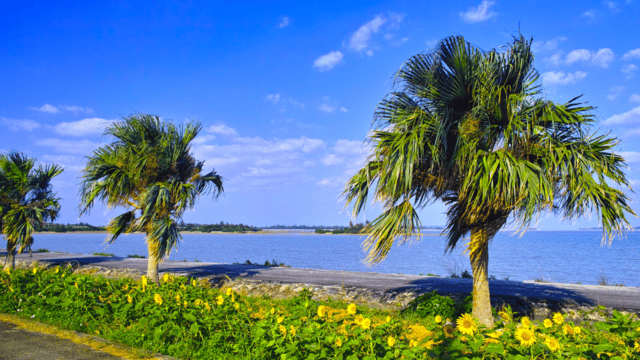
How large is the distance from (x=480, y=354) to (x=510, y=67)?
445 cm

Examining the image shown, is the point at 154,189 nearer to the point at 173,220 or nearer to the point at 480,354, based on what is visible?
the point at 173,220

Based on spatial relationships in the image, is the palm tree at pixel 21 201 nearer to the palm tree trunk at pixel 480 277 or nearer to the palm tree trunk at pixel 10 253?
the palm tree trunk at pixel 10 253

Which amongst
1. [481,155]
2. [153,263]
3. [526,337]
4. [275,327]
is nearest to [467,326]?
[526,337]

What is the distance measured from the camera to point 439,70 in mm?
5719

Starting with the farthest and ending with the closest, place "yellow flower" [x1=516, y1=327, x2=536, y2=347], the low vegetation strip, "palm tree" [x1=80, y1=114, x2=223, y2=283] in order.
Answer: "palm tree" [x1=80, y1=114, x2=223, y2=283]
the low vegetation strip
"yellow flower" [x1=516, y1=327, x2=536, y2=347]

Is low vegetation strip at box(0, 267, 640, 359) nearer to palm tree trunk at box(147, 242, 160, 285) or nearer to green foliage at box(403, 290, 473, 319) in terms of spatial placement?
green foliage at box(403, 290, 473, 319)

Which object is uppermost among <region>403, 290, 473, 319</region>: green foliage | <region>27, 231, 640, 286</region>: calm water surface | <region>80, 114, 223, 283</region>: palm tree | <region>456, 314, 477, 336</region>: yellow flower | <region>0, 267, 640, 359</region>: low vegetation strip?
<region>80, 114, 223, 283</region>: palm tree

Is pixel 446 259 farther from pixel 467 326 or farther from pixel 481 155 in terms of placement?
pixel 467 326

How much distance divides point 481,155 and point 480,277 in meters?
1.94

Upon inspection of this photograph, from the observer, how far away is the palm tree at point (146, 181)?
9.32 meters

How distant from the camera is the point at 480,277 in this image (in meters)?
5.79

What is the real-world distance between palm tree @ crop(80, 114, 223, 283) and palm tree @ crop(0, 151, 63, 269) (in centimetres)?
296

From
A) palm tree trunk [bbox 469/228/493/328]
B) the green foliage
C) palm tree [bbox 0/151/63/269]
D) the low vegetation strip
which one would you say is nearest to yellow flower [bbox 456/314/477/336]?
the low vegetation strip

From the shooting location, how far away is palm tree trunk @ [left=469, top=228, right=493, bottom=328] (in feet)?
18.8
